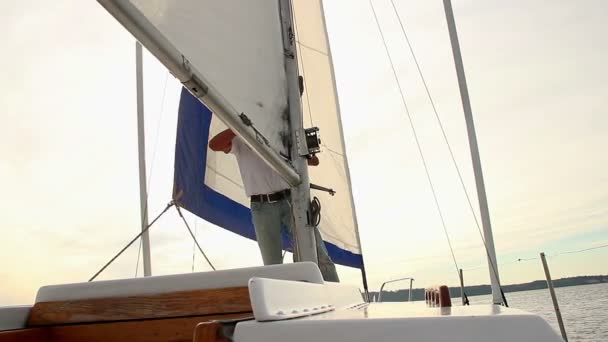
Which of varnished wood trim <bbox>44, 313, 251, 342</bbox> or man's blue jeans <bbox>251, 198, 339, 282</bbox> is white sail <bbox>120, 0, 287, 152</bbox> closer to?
man's blue jeans <bbox>251, 198, 339, 282</bbox>

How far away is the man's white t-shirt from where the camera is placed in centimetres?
294

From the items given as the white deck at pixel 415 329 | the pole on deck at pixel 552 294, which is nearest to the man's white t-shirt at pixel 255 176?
the pole on deck at pixel 552 294

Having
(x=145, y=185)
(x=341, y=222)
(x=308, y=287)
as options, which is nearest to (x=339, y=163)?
(x=341, y=222)

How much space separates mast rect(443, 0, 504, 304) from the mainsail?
114cm

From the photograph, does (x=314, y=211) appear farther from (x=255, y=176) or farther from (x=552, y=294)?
(x=552, y=294)

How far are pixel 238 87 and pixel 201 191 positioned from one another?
194 cm

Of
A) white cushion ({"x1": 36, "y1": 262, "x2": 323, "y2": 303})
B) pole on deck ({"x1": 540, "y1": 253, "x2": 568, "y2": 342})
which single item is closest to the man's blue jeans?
white cushion ({"x1": 36, "y1": 262, "x2": 323, "y2": 303})

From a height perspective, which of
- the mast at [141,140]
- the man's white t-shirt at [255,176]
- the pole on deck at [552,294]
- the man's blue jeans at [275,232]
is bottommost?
the pole on deck at [552,294]

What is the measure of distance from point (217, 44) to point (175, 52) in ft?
1.33

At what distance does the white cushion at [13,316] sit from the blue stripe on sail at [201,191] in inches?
93.1

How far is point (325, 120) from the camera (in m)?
4.50

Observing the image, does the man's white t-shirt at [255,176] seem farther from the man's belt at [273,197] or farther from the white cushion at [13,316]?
the white cushion at [13,316]

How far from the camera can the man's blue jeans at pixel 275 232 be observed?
2873 millimetres

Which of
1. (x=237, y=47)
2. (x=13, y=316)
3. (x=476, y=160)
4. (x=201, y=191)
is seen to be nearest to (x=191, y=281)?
(x=13, y=316)
